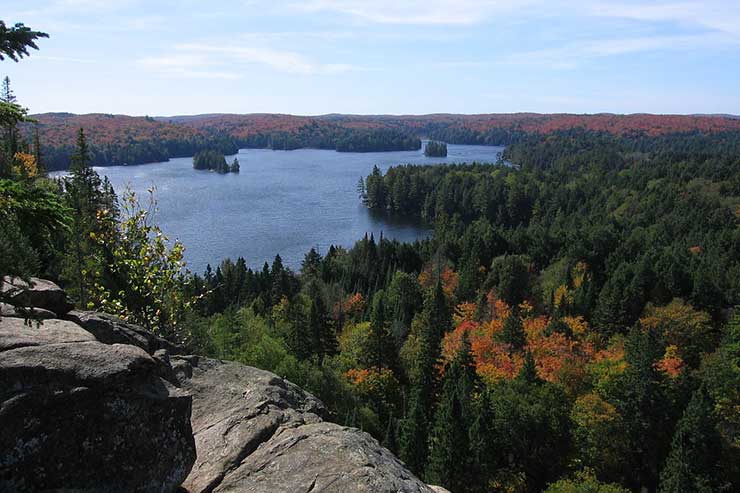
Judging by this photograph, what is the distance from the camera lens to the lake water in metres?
89.4

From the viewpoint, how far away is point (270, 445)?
33.8 ft

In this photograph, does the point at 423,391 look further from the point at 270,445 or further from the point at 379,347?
the point at 270,445

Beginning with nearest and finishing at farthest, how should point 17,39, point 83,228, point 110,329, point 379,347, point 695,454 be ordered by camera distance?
point 17,39
point 110,329
point 83,228
point 695,454
point 379,347

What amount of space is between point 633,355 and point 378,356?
1824 cm

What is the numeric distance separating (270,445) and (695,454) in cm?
2795

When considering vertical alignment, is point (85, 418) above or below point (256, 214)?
above

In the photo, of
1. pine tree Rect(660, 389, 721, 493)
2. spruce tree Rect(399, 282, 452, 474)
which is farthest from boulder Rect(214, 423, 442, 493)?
pine tree Rect(660, 389, 721, 493)

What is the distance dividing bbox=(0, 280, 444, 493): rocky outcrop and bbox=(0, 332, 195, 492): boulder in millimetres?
14

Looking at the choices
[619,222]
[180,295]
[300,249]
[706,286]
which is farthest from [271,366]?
[619,222]

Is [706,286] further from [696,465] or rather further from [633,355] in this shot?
[696,465]

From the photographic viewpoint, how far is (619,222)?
111 m

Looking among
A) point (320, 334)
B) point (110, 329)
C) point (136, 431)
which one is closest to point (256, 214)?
point (320, 334)

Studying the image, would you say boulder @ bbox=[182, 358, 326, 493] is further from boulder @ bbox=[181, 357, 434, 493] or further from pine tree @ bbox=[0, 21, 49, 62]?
pine tree @ bbox=[0, 21, 49, 62]

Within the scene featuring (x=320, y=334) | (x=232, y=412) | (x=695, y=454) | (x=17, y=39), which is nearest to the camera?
(x=17, y=39)
